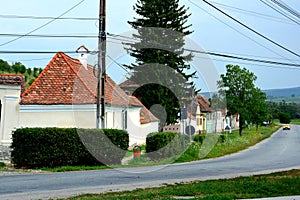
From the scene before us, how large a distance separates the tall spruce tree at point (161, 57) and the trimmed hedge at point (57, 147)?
21.1 m

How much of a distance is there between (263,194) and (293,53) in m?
15.5

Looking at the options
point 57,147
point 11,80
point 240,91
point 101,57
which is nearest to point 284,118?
point 240,91

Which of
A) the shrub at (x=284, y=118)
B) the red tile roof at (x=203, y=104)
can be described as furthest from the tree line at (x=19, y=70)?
the shrub at (x=284, y=118)

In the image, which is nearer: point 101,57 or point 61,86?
point 101,57

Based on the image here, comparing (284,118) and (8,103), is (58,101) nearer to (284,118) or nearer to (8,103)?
(8,103)

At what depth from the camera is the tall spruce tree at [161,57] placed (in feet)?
139

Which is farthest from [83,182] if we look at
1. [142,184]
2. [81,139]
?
[81,139]

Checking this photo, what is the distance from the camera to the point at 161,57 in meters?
42.3

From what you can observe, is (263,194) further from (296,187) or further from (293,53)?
(293,53)

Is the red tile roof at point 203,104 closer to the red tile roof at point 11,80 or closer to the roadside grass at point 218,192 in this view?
the red tile roof at point 11,80

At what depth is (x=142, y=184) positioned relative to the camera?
47.1ft

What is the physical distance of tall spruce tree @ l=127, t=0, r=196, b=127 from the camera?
42.3m

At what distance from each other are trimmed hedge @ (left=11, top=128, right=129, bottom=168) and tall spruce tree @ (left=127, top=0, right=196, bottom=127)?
21.1 m

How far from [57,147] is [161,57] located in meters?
23.9
